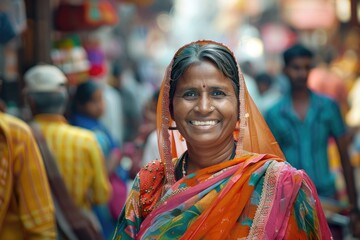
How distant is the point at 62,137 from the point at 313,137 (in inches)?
78.6

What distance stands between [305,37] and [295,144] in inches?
1027

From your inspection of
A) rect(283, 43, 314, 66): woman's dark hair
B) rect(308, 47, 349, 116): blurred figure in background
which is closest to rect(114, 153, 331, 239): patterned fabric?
rect(283, 43, 314, 66): woman's dark hair

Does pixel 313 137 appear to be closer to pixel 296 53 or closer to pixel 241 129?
pixel 296 53

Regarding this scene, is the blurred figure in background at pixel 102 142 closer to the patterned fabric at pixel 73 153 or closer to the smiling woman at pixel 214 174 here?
the patterned fabric at pixel 73 153

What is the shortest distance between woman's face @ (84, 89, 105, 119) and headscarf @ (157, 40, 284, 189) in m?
4.58

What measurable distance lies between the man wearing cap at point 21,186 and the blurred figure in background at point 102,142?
2.93 meters

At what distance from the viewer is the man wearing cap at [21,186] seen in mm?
5027

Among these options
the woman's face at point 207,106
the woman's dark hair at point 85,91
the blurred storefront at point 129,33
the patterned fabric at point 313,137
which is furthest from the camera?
the blurred storefront at point 129,33

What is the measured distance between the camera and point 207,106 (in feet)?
12.7

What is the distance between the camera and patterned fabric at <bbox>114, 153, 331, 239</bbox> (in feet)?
12.0

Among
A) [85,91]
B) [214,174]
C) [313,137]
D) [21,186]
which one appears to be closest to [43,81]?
[85,91]

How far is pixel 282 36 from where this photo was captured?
1203 inches

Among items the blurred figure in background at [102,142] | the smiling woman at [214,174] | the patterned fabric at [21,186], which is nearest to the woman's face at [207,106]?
the smiling woman at [214,174]

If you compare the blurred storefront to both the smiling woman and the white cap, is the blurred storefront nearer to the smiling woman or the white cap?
the white cap
